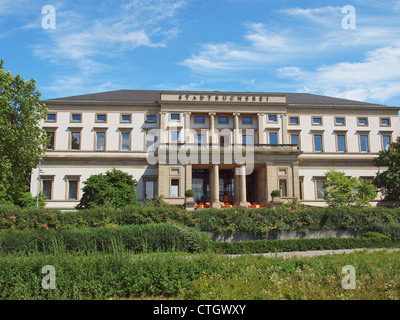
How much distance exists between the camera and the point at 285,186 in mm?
41125

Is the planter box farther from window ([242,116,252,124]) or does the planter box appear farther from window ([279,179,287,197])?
window ([242,116,252,124])

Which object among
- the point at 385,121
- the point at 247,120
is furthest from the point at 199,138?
the point at 385,121

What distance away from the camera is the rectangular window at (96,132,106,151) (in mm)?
45969

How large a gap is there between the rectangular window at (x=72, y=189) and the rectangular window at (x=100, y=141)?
544 cm

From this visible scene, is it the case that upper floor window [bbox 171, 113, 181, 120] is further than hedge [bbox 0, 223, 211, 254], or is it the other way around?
upper floor window [bbox 171, 113, 181, 120]

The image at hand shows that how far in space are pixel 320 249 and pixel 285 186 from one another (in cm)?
2002

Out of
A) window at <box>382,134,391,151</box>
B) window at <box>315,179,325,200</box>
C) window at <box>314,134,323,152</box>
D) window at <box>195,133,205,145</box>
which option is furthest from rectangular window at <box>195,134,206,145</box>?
window at <box>382,134,391,151</box>

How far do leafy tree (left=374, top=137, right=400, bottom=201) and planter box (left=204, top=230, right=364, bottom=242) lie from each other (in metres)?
19.3

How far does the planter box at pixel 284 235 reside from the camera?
76.3 ft

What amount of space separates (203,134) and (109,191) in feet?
61.6

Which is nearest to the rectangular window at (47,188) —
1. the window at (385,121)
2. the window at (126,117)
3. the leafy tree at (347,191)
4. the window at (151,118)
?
the window at (126,117)
